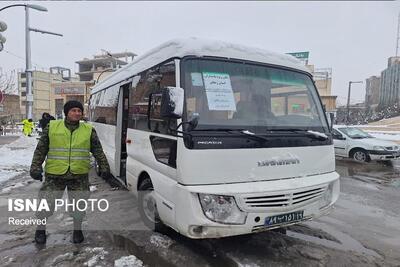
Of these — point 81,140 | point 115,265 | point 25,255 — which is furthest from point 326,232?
point 25,255

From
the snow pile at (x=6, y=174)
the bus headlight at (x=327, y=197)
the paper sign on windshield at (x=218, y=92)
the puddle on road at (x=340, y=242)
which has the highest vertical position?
the paper sign on windshield at (x=218, y=92)

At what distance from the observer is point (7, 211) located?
6.00 m

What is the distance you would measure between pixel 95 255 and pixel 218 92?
2.49 metres

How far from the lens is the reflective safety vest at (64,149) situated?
4156 mm

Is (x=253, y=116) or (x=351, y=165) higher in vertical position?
(x=253, y=116)

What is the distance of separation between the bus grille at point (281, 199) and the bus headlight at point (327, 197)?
16 centimetres

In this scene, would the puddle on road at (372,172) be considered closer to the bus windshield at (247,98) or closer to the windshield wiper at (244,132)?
the bus windshield at (247,98)

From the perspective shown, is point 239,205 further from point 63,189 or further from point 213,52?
point 63,189

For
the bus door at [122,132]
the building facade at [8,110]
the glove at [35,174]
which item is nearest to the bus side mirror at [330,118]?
the bus door at [122,132]

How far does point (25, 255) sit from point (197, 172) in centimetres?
248

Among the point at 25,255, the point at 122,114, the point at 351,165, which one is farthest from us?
the point at 351,165

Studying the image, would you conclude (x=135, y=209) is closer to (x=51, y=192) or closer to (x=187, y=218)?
(x=51, y=192)

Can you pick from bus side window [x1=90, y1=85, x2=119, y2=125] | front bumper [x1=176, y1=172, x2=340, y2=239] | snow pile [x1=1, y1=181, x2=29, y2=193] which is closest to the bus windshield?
front bumper [x1=176, y1=172, x2=340, y2=239]

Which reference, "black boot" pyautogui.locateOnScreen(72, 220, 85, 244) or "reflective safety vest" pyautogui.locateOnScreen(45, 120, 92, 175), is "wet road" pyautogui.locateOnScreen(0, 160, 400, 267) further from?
"reflective safety vest" pyautogui.locateOnScreen(45, 120, 92, 175)
